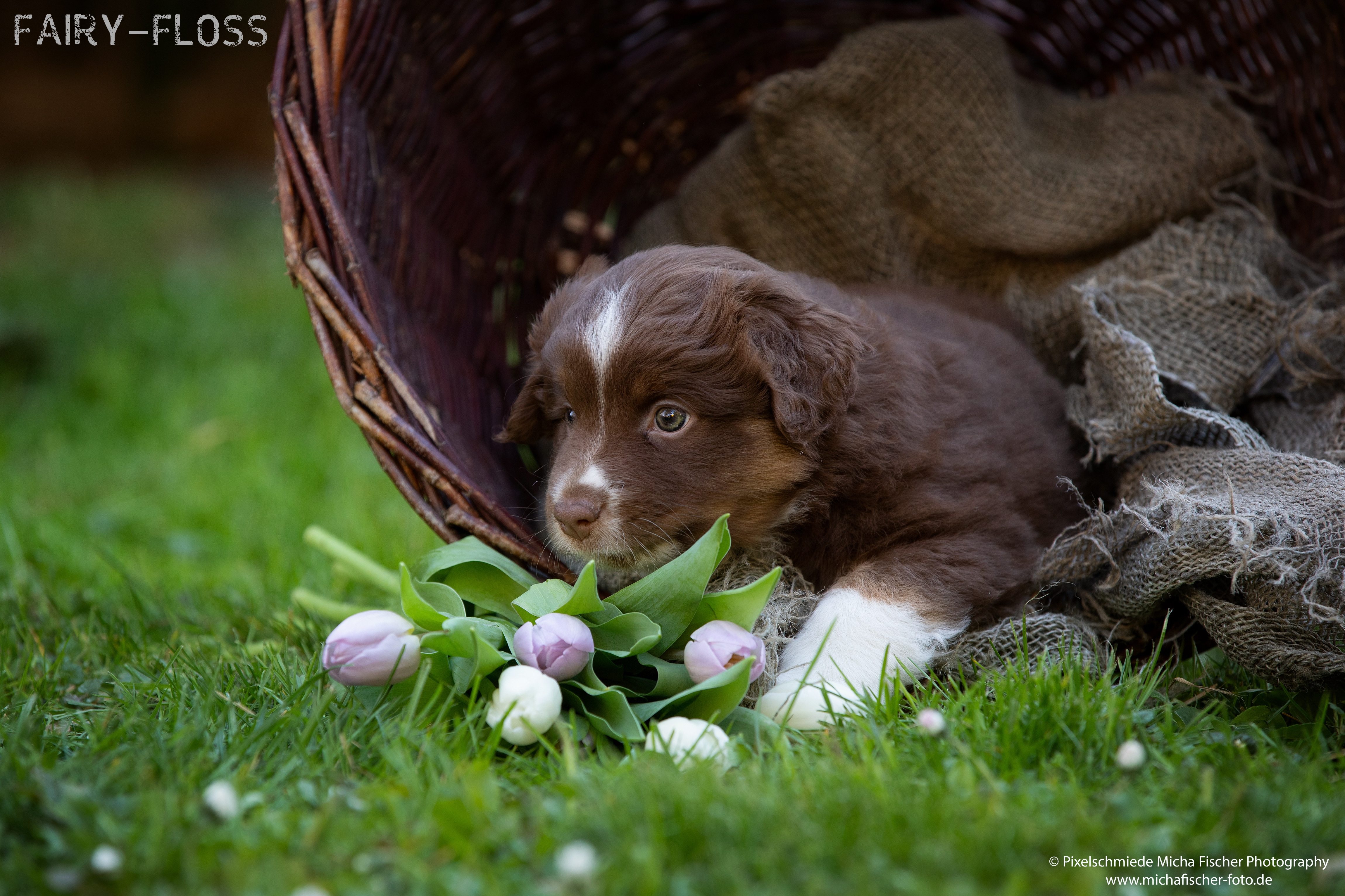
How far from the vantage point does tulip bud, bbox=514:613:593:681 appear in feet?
7.09

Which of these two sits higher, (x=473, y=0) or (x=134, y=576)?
(x=473, y=0)

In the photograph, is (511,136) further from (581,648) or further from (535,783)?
(535,783)

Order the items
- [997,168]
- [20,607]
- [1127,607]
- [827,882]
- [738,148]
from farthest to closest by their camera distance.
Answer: [738,148], [997,168], [20,607], [1127,607], [827,882]

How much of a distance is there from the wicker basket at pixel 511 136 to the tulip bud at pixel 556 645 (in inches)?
18.7

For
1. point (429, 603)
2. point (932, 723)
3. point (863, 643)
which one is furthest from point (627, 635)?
point (932, 723)

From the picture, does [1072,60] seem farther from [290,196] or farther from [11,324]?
[11,324]

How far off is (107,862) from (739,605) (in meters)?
1.22

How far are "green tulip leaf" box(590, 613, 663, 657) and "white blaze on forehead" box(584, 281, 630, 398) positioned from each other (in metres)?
0.55

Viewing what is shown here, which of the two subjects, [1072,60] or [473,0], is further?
[1072,60]

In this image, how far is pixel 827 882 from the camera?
1.55 metres

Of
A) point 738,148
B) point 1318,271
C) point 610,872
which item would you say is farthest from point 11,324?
point 1318,271

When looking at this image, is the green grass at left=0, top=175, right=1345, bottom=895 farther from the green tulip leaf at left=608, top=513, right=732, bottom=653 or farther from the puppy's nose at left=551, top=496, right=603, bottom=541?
the puppy's nose at left=551, top=496, right=603, bottom=541

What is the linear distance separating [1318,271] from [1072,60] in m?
1.31

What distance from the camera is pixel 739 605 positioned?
2.31m
